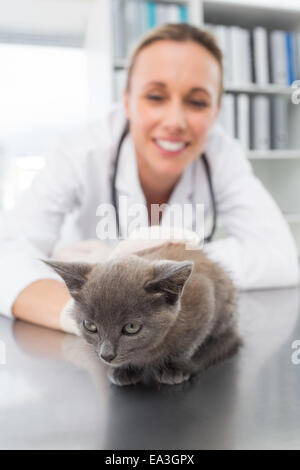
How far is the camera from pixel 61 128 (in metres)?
1.69

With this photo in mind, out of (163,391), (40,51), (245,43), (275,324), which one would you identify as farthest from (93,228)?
(40,51)

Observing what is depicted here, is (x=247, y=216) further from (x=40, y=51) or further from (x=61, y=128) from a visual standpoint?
(x=40, y=51)

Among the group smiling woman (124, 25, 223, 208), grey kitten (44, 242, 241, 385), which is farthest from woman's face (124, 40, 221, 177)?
grey kitten (44, 242, 241, 385)

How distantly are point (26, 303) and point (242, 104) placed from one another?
40.5 inches

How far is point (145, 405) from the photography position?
0.27m

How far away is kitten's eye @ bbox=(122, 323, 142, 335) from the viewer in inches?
10.1

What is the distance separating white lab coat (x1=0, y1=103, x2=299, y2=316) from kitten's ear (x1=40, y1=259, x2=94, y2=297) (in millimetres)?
378

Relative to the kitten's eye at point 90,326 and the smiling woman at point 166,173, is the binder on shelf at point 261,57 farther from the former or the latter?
the kitten's eye at point 90,326

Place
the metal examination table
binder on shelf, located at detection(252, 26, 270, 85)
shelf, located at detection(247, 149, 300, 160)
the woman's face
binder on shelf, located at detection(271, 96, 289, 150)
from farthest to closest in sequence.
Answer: binder on shelf, located at detection(252, 26, 270, 85) → binder on shelf, located at detection(271, 96, 289, 150) → shelf, located at detection(247, 149, 300, 160) → the woman's face → the metal examination table

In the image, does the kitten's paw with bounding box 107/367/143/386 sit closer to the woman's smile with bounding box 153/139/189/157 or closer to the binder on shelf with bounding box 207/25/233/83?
the woman's smile with bounding box 153/139/189/157

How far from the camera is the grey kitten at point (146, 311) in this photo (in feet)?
0.83

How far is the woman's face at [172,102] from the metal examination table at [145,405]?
1.30 ft

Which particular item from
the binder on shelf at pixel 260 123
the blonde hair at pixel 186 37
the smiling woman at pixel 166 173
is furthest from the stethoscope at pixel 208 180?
the binder on shelf at pixel 260 123

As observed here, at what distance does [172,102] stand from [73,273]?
1.47ft
